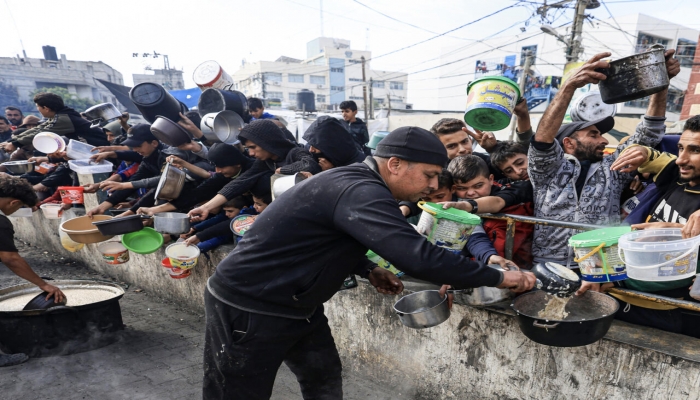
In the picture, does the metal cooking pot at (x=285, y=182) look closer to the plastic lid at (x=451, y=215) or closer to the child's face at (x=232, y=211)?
the child's face at (x=232, y=211)

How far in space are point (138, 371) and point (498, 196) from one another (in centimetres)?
342

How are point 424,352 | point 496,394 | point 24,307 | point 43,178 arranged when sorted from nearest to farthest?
point 496,394 < point 424,352 < point 24,307 < point 43,178

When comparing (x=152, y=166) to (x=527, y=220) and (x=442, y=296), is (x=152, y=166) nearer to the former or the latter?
(x=442, y=296)

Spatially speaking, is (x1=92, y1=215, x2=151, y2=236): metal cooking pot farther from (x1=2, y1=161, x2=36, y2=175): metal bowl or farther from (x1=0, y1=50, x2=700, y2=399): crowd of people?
(x1=2, y1=161, x2=36, y2=175): metal bowl

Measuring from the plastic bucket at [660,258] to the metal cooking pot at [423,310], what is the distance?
3.10ft

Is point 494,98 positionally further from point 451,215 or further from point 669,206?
point 669,206

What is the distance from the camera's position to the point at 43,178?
22.9ft

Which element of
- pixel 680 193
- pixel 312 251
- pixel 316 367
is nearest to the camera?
pixel 312 251

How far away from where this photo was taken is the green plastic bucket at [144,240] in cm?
391

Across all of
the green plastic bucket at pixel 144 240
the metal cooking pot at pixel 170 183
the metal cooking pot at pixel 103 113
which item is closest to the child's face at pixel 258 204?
the metal cooking pot at pixel 170 183

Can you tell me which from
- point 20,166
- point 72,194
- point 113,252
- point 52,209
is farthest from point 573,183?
point 20,166

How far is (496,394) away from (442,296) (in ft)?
2.70

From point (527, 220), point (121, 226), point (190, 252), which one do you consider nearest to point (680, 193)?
point (527, 220)

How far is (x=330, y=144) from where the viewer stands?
12.0 ft
